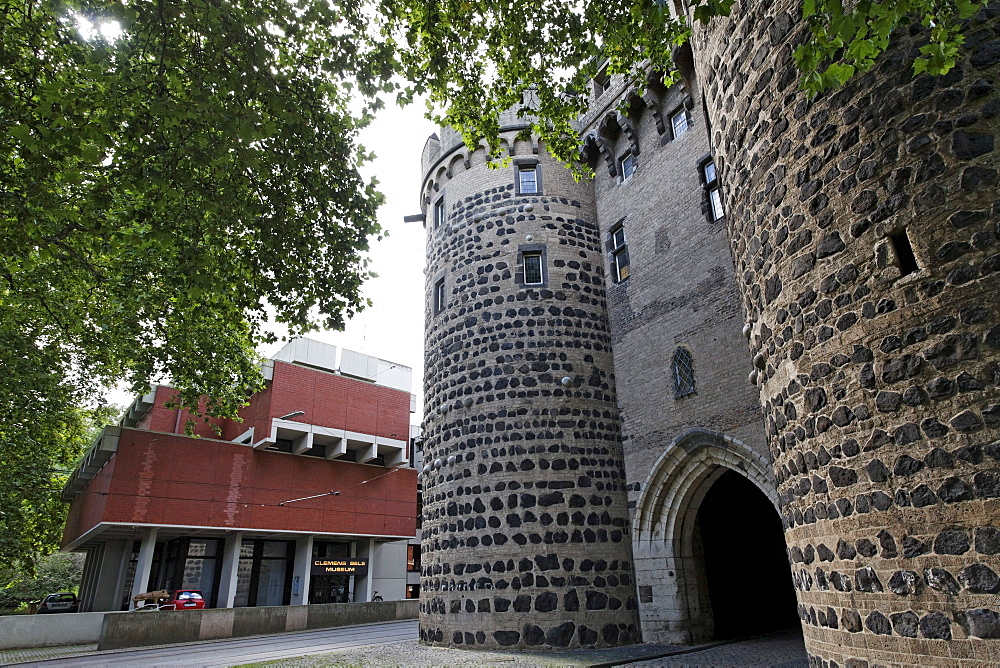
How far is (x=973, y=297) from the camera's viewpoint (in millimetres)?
4414

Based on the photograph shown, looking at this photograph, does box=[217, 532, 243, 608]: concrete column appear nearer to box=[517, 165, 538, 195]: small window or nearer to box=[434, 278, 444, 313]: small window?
box=[434, 278, 444, 313]: small window

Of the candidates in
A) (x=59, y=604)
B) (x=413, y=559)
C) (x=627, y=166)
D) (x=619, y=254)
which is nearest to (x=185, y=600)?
(x=59, y=604)

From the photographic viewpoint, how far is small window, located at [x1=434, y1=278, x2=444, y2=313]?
16.2 meters

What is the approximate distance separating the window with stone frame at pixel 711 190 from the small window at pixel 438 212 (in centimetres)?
740

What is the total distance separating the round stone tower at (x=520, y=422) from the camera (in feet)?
39.9

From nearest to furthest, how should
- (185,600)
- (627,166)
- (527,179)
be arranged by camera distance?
(627,166) → (527,179) → (185,600)

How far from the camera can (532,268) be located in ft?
49.5

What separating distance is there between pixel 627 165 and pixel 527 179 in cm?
263

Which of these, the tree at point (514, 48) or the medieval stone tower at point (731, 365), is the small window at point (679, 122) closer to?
the medieval stone tower at point (731, 365)

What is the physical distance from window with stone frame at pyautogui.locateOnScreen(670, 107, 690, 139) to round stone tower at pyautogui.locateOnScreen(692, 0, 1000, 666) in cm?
754

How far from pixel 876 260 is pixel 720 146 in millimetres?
3187

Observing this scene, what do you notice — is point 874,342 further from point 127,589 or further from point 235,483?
point 127,589

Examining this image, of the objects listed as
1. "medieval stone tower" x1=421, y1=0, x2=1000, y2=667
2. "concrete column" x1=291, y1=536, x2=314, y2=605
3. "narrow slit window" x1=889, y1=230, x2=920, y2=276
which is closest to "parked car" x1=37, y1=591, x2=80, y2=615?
"concrete column" x1=291, y1=536, x2=314, y2=605

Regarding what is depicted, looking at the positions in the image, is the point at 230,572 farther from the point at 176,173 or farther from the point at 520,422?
the point at 176,173
